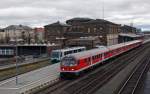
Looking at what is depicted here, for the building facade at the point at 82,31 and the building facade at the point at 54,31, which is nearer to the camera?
the building facade at the point at 54,31

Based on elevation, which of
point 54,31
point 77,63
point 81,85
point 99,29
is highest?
point 99,29

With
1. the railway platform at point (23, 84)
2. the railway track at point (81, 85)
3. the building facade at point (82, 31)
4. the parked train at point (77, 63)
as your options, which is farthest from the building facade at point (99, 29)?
the railway platform at point (23, 84)

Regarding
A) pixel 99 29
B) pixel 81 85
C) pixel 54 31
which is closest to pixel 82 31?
pixel 99 29

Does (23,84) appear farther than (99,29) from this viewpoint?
No

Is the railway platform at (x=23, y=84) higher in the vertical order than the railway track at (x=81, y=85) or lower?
higher

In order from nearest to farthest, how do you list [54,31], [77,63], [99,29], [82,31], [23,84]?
[23,84], [77,63], [54,31], [99,29], [82,31]

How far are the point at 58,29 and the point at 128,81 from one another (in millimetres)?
81740

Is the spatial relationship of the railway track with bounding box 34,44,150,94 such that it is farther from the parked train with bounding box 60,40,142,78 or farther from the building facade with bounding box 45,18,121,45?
the building facade with bounding box 45,18,121,45

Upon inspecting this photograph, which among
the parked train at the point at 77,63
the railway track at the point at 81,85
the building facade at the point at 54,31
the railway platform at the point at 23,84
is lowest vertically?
the railway track at the point at 81,85

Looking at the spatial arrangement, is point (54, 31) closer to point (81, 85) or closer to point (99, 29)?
point (99, 29)

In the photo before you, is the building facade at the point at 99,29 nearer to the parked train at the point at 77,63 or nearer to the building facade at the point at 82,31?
the building facade at the point at 82,31

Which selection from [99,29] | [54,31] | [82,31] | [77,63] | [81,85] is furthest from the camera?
[82,31]

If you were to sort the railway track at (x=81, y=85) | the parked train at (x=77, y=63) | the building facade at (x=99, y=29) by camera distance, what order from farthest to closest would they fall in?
the building facade at (x=99, y=29), the parked train at (x=77, y=63), the railway track at (x=81, y=85)

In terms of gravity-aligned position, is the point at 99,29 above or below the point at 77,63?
above
